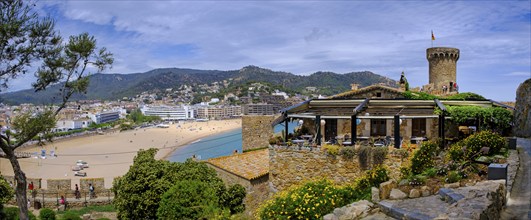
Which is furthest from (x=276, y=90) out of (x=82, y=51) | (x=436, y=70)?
(x=82, y=51)

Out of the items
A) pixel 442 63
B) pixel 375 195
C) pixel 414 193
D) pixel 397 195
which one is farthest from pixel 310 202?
pixel 442 63

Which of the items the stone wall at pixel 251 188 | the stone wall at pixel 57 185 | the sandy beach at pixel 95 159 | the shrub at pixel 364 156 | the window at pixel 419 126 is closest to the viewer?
the shrub at pixel 364 156

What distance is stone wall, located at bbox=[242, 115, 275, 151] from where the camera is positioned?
78.6 ft

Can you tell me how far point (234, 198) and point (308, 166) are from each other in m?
2.92

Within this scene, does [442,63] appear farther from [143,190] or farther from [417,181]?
[143,190]

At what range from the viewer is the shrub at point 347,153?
11430mm

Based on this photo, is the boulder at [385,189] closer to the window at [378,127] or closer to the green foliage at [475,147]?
the green foliage at [475,147]

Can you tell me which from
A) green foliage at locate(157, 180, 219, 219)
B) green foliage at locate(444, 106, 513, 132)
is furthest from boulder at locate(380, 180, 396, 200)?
green foliage at locate(444, 106, 513, 132)

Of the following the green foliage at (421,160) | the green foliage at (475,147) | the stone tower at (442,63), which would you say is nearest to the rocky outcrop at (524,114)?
the green foliage at (475,147)

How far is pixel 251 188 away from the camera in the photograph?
14039mm

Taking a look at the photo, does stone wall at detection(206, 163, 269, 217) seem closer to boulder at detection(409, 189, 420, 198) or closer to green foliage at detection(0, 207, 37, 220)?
boulder at detection(409, 189, 420, 198)

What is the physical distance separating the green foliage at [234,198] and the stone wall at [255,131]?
1040 cm

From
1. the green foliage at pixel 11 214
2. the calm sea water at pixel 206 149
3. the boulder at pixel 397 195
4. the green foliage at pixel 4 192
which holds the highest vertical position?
the boulder at pixel 397 195

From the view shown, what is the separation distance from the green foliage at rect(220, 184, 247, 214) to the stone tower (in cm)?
2135
